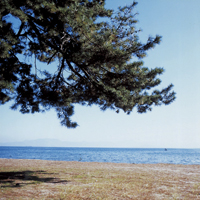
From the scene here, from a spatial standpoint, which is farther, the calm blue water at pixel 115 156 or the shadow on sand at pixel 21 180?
the calm blue water at pixel 115 156

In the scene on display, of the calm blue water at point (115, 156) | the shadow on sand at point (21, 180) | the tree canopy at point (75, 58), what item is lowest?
the calm blue water at point (115, 156)

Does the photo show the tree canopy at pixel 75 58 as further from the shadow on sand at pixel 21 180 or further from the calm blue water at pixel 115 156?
the calm blue water at pixel 115 156

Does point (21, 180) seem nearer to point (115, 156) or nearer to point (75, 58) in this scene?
point (75, 58)

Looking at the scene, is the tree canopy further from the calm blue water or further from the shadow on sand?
the calm blue water

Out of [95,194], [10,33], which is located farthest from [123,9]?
[95,194]

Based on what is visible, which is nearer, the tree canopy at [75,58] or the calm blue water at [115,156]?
the tree canopy at [75,58]

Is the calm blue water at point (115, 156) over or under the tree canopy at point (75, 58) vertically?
under

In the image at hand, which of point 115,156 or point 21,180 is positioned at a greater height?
point 21,180

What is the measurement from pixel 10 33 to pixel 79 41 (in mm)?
2355

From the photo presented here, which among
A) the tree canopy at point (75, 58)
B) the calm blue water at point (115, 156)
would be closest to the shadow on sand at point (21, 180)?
the tree canopy at point (75, 58)

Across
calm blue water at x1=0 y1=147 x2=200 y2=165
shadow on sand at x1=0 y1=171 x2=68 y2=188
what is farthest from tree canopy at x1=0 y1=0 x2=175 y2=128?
calm blue water at x1=0 y1=147 x2=200 y2=165

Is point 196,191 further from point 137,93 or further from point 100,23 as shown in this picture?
point 100,23

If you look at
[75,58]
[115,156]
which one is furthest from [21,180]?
[115,156]

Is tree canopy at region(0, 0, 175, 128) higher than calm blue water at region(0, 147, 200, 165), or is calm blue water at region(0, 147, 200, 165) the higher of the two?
tree canopy at region(0, 0, 175, 128)
